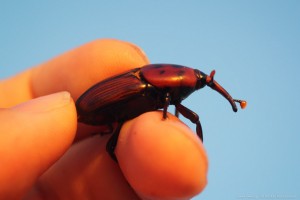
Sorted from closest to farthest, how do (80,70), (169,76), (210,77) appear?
(169,76)
(210,77)
(80,70)

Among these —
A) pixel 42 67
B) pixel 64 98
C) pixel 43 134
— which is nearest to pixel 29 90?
pixel 42 67

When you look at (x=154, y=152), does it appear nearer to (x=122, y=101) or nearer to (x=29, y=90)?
(x=122, y=101)

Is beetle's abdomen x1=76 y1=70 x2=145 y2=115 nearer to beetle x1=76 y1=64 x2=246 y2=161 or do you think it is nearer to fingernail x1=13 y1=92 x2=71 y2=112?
beetle x1=76 y1=64 x2=246 y2=161

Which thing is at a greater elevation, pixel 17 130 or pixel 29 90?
pixel 17 130

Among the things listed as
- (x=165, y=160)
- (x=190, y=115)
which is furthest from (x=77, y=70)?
(x=165, y=160)

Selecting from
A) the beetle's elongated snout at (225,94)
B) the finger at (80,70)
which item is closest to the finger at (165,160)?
the beetle's elongated snout at (225,94)

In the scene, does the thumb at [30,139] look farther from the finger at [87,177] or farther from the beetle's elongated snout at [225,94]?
the beetle's elongated snout at [225,94]

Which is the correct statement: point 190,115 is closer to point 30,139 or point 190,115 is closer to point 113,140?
point 113,140
